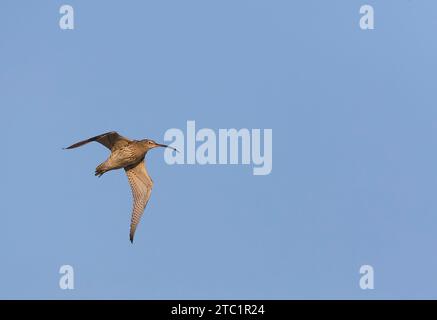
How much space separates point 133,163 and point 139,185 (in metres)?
0.72

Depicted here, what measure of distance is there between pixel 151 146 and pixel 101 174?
1.37m

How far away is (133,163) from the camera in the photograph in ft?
62.3

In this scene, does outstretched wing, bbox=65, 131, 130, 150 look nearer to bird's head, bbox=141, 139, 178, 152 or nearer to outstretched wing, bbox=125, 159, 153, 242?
bird's head, bbox=141, 139, 178, 152

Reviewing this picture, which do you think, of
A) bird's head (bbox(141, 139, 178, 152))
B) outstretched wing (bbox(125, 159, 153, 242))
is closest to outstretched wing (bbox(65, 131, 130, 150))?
bird's head (bbox(141, 139, 178, 152))

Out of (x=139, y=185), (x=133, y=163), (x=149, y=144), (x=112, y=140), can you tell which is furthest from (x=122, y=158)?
(x=139, y=185)

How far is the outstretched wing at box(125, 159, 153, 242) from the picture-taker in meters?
19.3

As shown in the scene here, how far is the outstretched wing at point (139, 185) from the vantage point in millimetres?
19281

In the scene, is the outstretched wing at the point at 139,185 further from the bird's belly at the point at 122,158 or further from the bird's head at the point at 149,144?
the bird's head at the point at 149,144

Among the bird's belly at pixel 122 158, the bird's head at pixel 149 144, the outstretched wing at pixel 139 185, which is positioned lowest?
the outstretched wing at pixel 139 185

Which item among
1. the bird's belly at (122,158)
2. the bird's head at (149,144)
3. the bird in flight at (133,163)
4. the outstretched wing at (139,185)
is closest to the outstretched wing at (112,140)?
the bird in flight at (133,163)

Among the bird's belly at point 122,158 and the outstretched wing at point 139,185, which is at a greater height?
the bird's belly at point 122,158

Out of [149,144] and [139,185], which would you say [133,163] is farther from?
[149,144]

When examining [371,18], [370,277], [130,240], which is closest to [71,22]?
[130,240]
